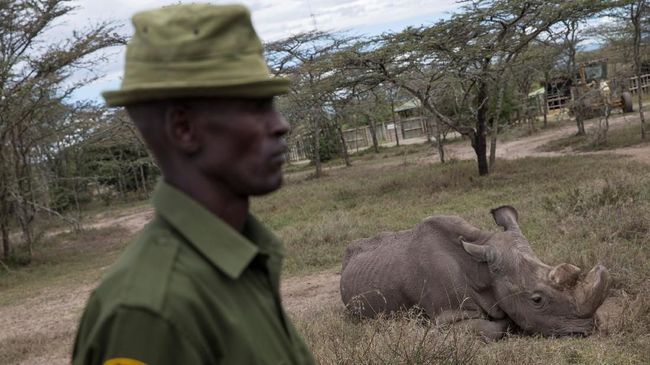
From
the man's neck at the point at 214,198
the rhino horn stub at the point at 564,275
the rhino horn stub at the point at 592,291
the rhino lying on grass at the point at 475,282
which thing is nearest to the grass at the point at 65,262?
the rhino lying on grass at the point at 475,282

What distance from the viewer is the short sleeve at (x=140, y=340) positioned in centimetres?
109

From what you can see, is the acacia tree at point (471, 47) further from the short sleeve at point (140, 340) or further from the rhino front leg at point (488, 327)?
the short sleeve at point (140, 340)

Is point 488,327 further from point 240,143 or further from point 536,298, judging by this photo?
point 240,143

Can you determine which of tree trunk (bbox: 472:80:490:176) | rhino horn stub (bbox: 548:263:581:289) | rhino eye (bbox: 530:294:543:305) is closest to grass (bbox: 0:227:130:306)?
tree trunk (bbox: 472:80:490:176)

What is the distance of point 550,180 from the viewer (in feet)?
41.8

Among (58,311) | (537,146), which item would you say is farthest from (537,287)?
(537,146)

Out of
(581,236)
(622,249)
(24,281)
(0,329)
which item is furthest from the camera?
(24,281)

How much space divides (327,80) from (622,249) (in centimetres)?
1147

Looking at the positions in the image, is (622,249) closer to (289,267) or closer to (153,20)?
(289,267)

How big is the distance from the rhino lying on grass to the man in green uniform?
351 cm

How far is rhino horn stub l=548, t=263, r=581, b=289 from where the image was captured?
4770 mm

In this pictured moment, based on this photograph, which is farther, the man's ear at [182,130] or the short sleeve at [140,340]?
the man's ear at [182,130]

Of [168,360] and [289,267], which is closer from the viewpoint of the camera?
[168,360]

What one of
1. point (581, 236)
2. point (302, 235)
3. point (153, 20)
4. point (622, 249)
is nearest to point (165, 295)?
point (153, 20)
